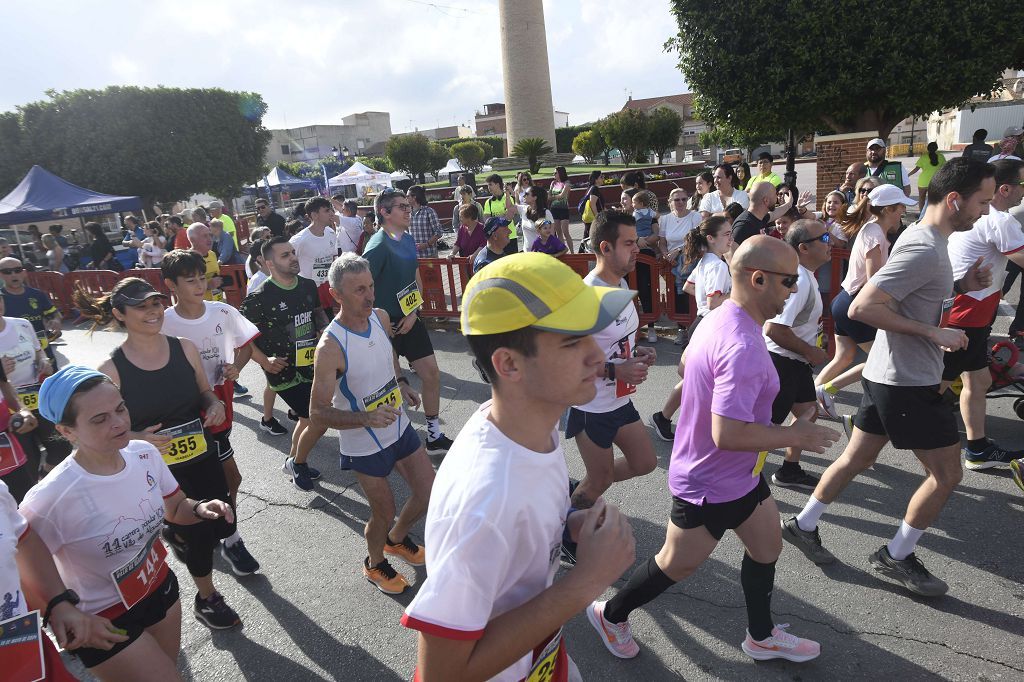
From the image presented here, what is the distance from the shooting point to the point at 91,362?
31.2 feet

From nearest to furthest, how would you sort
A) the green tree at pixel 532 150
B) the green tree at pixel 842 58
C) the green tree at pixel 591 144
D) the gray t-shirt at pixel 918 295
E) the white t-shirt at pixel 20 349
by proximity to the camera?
the gray t-shirt at pixel 918 295
the white t-shirt at pixel 20 349
the green tree at pixel 842 58
the green tree at pixel 532 150
the green tree at pixel 591 144

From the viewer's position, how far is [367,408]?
3.57 metres

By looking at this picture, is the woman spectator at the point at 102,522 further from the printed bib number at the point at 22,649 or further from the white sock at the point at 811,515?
the white sock at the point at 811,515

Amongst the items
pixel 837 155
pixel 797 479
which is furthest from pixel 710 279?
pixel 837 155

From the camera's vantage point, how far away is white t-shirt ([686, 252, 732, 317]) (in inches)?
182

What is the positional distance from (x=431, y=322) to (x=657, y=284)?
3.59m

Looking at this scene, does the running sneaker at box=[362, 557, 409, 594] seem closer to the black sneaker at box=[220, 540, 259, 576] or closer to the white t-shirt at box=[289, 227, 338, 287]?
the black sneaker at box=[220, 540, 259, 576]

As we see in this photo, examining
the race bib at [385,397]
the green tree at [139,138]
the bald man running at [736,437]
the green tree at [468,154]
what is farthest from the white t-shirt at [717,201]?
the green tree at [468,154]

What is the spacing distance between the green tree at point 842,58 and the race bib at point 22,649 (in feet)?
52.2

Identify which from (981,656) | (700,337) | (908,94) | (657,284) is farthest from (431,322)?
(908,94)

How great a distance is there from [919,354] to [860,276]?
2236 millimetres

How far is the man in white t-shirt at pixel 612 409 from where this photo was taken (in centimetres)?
350

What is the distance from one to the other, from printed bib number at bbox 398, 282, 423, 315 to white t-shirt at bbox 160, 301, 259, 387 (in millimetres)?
1405

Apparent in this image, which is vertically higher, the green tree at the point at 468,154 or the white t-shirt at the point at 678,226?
the green tree at the point at 468,154
